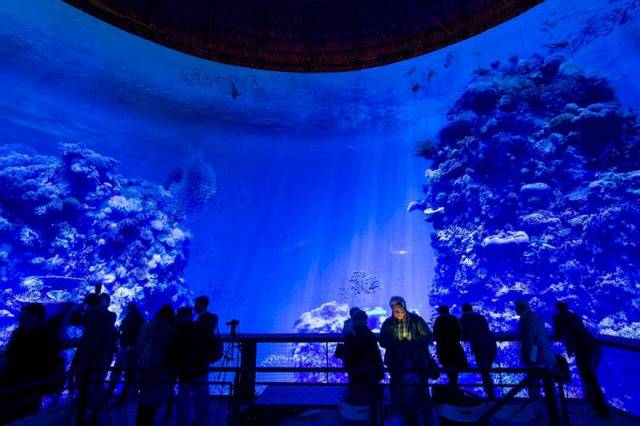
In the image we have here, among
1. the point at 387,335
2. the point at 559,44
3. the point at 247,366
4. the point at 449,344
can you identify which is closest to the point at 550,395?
the point at 387,335

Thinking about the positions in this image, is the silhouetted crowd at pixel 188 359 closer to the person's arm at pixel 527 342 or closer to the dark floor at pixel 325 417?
the person's arm at pixel 527 342

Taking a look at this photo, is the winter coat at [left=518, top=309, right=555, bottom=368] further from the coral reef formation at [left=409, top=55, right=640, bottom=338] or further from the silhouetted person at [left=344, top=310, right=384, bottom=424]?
the coral reef formation at [left=409, top=55, right=640, bottom=338]

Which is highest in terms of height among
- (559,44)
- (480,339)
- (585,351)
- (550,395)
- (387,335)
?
(559,44)

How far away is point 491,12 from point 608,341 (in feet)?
41.7

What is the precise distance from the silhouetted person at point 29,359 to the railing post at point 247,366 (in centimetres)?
256

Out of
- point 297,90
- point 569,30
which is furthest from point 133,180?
point 569,30

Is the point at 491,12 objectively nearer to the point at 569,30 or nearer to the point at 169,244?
the point at 569,30

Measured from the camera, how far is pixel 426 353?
3854mm

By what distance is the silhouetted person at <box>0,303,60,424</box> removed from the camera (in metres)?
3.21

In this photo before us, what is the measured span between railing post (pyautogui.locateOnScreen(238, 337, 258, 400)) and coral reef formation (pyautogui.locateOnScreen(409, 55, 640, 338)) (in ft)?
64.8

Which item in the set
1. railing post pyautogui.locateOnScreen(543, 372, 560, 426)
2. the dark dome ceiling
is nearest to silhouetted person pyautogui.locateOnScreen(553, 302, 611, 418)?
railing post pyautogui.locateOnScreen(543, 372, 560, 426)

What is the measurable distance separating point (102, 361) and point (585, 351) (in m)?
6.96

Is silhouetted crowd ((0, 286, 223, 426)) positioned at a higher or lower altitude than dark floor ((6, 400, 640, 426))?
higher

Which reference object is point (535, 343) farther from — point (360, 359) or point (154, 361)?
point (154, 361)
